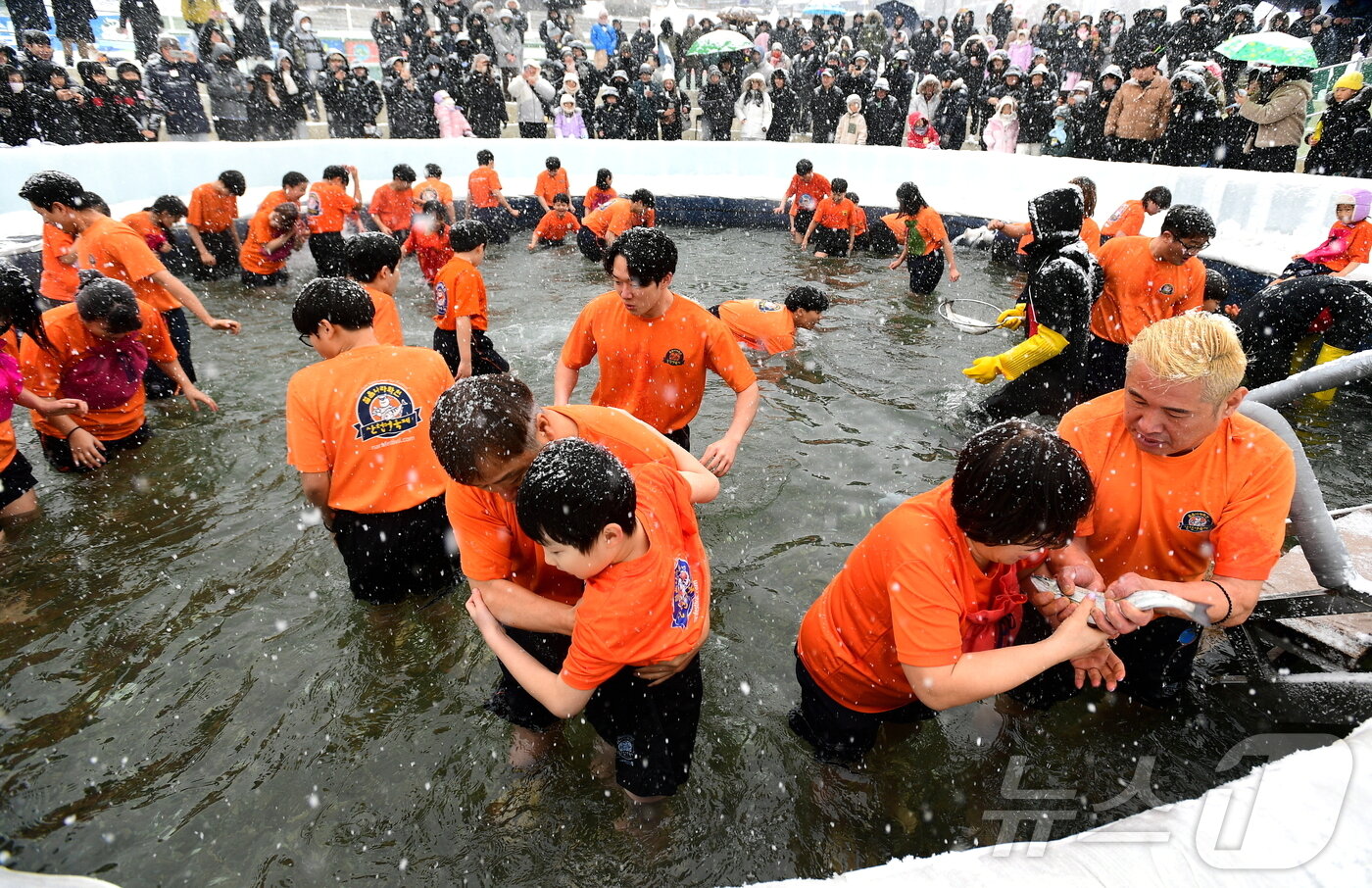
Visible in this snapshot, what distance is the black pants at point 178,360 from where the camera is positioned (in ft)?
19.3

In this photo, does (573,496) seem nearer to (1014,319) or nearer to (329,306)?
(329,306)

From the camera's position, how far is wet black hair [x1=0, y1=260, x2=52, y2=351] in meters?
3.71

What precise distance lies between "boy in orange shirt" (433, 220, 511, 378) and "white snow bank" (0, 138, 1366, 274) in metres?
6.51

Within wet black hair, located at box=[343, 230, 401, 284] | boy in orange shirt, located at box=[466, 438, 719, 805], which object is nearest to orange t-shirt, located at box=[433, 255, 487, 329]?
wet black hair, located at box=[343, 230, 401, 284]

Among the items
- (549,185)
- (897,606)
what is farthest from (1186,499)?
(549,185)

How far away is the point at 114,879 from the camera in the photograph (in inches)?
A: 101

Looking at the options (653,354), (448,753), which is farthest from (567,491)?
(653,354)

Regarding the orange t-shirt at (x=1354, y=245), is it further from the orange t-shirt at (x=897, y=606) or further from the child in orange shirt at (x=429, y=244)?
the child in orange shirt at (x=429, y=244)

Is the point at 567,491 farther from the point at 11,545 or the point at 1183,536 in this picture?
the point at 11,545

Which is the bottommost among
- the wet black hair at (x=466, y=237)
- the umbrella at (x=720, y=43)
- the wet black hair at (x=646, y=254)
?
the wet black hair at (x=466, y=237)

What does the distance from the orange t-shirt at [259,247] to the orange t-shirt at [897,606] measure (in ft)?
29.6

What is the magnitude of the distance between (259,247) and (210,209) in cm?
84

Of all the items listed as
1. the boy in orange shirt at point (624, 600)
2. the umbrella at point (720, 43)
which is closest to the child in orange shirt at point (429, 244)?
the boy in orange shirt at point (624, 600)

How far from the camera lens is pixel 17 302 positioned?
12.4 ft
